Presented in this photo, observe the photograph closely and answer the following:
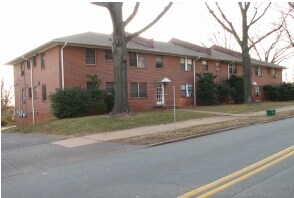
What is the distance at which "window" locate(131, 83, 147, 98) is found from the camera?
29375mm

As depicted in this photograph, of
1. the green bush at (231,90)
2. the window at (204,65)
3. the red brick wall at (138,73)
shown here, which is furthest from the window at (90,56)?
the green bush at (231,90)

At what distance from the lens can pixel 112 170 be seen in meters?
8.05

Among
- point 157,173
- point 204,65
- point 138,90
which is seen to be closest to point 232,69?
point 204,65

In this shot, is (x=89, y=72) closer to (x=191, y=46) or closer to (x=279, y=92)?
(x=191, y=46)

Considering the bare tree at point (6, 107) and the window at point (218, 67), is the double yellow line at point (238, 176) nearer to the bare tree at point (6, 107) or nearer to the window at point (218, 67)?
the window at point (218, 67)

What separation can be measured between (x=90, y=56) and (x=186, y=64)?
10.9 metres

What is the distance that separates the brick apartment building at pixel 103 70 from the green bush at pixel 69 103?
1.89m

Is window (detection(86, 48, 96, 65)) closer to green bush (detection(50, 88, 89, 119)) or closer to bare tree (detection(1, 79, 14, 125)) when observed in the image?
green bush (detection(50, 88, 89, 119))

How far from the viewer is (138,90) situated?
29828 mm

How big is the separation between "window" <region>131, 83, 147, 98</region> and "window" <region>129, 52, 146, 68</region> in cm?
157

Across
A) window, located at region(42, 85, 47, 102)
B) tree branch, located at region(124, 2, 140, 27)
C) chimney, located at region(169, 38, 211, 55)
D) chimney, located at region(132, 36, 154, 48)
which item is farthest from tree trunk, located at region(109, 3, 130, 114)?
chimney, located at region(169, 38, 211, 55)

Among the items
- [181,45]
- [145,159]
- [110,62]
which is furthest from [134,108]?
[145,159]

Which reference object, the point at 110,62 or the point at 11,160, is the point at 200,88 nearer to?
the point at 110,62

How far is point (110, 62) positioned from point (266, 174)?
21870mm
